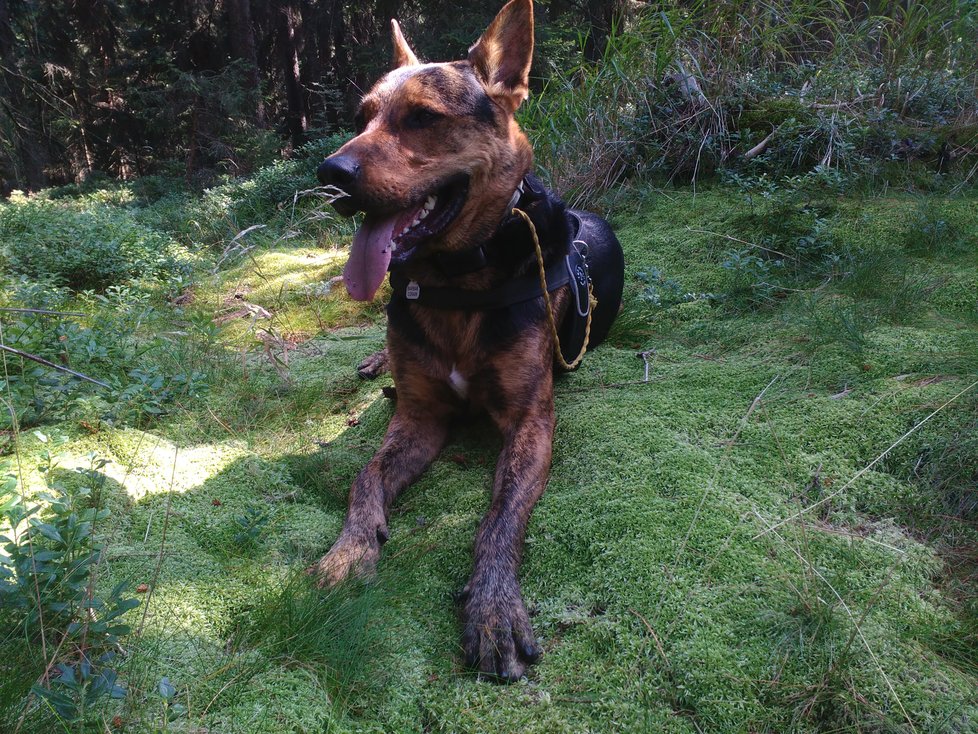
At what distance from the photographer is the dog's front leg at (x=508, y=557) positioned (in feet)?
5.65

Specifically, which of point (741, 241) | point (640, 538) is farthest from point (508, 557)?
point (741, 241)

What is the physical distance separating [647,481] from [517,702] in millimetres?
975

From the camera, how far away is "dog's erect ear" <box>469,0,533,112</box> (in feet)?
9.30

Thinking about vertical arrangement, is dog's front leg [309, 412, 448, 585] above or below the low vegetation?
below

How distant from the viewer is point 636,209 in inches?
217

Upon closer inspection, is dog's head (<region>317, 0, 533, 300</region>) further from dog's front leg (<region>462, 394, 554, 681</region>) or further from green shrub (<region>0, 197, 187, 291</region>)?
green shrub (<region>0, 197, 187, 291</region>)

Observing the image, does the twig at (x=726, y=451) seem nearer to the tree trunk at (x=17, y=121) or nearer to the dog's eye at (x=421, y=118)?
the dog's eye at (x=421, y=118)

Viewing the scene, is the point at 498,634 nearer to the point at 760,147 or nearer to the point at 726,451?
the point at 726,451

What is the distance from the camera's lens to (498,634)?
68.3 inches

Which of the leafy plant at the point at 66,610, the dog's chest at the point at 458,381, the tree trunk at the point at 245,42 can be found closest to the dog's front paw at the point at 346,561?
the leafy plant at the point at 66,610

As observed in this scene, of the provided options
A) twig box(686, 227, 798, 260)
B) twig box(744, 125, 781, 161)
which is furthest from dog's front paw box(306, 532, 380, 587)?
twig box(744, 125, 781, 161)

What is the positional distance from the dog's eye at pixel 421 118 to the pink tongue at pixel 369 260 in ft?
1.53

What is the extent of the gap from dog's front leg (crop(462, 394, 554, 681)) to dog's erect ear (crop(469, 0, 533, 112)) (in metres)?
1.45

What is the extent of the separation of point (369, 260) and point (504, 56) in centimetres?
132
